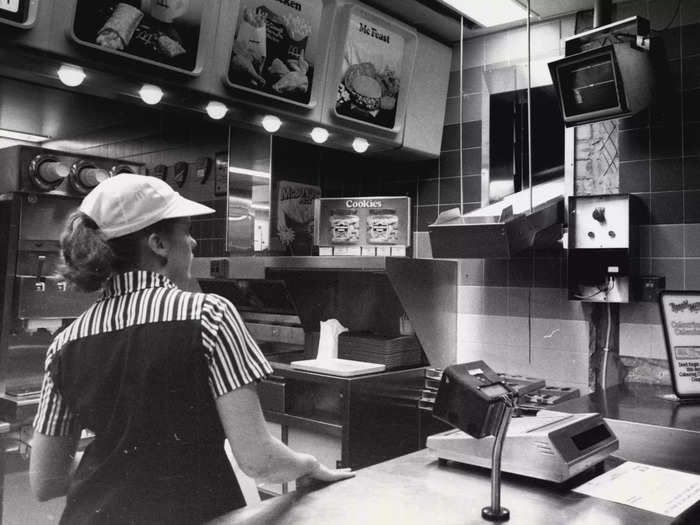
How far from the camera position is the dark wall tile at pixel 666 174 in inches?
135

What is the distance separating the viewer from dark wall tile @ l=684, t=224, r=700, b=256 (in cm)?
335

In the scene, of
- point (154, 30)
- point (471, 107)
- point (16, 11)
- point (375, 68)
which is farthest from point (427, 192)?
point (16, 11)

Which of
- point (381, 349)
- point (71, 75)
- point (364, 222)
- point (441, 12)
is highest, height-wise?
point (441, 12)

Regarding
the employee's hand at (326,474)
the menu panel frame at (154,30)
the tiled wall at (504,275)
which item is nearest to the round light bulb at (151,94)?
the menu panel frame at (154,30)

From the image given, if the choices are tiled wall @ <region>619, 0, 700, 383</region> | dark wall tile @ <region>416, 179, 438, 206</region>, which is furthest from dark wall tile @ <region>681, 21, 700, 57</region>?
dark wall tile @ <region>416, 179, 438, 206</region>

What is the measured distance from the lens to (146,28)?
8.77ft

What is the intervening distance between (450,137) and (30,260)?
283 centimetres

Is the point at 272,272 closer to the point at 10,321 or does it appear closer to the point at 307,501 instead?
the point at 10,321

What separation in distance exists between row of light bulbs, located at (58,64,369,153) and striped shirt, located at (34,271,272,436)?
136cm

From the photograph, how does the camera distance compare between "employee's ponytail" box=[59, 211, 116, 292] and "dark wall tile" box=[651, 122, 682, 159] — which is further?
"dark wall tile" box=[651, 122, 682, 159]

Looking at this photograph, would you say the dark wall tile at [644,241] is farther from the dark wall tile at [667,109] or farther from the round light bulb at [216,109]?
the round light bulb at [216,109]

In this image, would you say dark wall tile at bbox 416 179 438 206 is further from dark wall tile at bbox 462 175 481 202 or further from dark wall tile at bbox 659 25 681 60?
dark wall tile at bbox 659 25 681 60

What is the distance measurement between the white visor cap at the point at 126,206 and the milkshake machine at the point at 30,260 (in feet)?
7.11

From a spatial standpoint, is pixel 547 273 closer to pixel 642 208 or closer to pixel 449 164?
pixel 642 208
